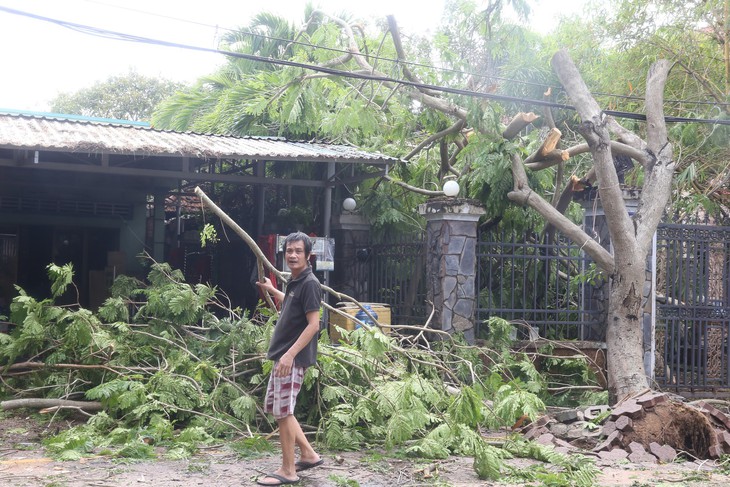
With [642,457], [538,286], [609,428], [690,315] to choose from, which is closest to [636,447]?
[642,457]

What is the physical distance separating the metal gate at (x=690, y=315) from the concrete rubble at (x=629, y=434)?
9.30ft

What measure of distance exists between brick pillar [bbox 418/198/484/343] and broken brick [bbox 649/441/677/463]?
12.3 feet

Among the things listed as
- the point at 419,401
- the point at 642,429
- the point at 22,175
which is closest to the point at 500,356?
the point at 642,429

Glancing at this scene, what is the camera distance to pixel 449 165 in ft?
42.4

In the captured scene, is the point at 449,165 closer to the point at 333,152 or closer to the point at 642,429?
the point at 333,152

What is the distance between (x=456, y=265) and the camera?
10719 millimetres

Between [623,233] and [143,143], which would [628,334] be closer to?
[623,233]

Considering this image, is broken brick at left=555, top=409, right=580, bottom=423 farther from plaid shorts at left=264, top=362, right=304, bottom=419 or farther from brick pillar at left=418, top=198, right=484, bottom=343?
plaid shorts at left=264, top=362, right=304, bottom=419

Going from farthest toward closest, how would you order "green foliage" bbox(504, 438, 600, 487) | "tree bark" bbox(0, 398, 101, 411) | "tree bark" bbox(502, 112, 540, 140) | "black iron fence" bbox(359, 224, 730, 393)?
"black iron fence" bbox(359, 224, 730, 393) → "tree bark" bbox(502, 112, 540, 140) → "tree bark" bbox(0, 398, 101, 411) → "green foliage" bbox(504, 438, 600, 487)

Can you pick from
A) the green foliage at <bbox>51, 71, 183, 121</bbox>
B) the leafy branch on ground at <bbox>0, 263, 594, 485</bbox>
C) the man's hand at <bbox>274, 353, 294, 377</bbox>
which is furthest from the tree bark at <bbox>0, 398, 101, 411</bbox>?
the green foliage at <bbox>51, 71, 183, 121</bbox>

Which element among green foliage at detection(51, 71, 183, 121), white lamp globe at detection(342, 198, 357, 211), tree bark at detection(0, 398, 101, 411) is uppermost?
green foliage at detection(51, 71, 183, 121)

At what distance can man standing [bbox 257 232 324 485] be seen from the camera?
17.6ft

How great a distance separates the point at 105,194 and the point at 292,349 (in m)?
8.19

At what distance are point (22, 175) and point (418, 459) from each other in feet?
26.8
